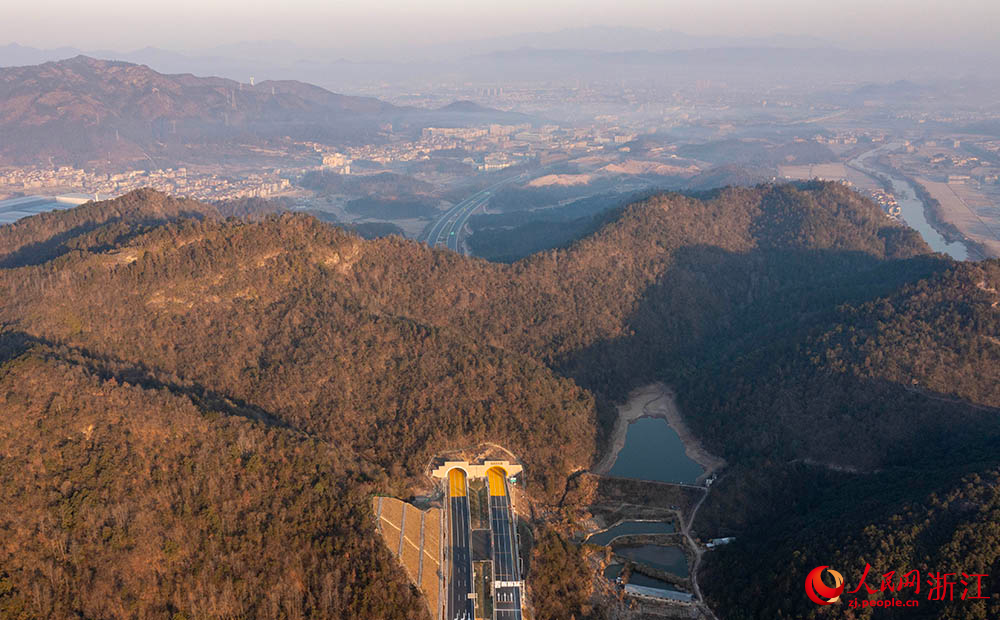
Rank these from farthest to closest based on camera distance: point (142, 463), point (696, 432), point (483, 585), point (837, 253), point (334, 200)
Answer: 1. point (334, 200)
2. point (837, 253)
3. point (696, 432)
4. point (483, 585)
5. point (142, 463)

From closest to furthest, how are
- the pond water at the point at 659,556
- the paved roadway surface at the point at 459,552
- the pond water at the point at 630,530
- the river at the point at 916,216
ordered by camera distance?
1. the paved roadway surface at the point at 459,552
2. the pond water at the point at 659,556
3. the pond water at the point at 630,530
4. the river at the point at 916,216

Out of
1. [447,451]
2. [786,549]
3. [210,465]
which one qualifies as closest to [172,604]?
[210,465]

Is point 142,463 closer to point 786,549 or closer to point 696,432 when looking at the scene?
point 786,549

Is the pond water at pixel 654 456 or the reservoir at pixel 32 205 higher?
the reservoir at pixel 32 205

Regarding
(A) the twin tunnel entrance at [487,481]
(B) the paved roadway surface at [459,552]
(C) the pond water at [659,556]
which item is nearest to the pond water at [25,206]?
(A) the twin tunnel entrance at [487,481]

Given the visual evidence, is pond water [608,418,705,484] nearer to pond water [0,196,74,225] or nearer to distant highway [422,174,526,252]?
distant highway [422,174,526,252]

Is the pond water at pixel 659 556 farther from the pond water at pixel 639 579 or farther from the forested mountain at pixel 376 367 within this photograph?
the forested mountain at pixel 376 367

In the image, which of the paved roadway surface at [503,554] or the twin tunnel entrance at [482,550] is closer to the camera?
the twin tunnel entrance at [482,550]

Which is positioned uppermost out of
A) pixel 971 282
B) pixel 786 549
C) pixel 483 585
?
pixel 971 282
